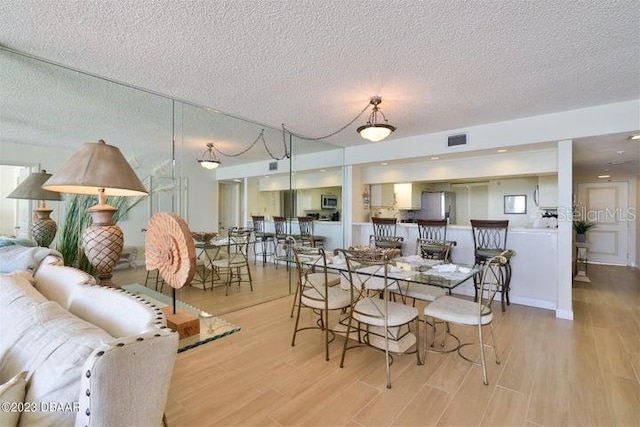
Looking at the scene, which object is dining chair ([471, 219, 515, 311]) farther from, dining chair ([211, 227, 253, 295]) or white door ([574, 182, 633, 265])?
white door ([574, 182, 633, 265])

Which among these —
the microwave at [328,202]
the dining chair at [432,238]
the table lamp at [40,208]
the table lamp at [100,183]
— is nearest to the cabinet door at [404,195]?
the microwave at [328,202]

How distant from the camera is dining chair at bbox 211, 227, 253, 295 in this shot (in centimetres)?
420

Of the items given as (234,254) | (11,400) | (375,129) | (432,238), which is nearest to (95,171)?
(11,400)

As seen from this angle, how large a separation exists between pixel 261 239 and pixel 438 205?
4422mm

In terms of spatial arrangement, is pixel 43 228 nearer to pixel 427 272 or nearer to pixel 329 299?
pixel 329 299

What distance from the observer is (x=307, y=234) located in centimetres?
537

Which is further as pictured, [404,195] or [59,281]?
[404,195]

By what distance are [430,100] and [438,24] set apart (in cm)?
135

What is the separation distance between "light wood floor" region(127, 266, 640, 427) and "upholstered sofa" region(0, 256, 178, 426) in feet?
3.76

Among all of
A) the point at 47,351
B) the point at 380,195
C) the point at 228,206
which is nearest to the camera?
the point at 47,351

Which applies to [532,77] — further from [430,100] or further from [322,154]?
[322,154]

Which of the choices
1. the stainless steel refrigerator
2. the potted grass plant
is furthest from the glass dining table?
the potted grass plant

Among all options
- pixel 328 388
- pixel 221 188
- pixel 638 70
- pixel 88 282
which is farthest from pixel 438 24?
pixel 221 188

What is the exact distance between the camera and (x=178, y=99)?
10.6 ft
